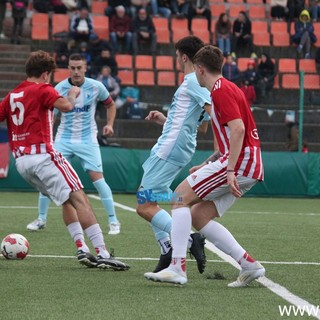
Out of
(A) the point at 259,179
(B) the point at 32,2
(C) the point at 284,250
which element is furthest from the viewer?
(B) the point at 32,2

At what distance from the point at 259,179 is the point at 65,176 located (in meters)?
1.78

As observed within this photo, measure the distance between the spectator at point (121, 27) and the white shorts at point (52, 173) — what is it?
16859 millimetres

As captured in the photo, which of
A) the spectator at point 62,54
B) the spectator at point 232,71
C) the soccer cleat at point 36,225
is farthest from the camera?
the spectator at point 232,71

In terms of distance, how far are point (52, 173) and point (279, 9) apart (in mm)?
20158

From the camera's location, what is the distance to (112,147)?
69.0 feet

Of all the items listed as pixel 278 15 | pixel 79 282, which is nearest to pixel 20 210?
pixel 79 282

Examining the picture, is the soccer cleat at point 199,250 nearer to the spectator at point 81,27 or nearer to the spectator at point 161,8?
the spectator at point 81,27

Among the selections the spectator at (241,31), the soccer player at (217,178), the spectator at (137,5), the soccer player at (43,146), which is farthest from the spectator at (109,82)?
the soccer player at (217,178)

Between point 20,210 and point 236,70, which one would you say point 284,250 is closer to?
point 20,210

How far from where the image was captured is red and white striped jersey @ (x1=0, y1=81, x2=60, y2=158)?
8.77m

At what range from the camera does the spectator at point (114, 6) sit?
→ 2606cm

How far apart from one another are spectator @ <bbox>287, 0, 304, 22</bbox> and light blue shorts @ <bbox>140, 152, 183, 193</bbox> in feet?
64.6

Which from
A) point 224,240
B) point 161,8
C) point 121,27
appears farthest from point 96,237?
point 161,8

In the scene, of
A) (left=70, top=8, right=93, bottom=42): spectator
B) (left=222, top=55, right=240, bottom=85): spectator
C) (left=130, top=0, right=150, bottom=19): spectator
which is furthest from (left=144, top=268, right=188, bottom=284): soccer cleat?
(left=130, top=0, right=150, bottom=19): spectator
